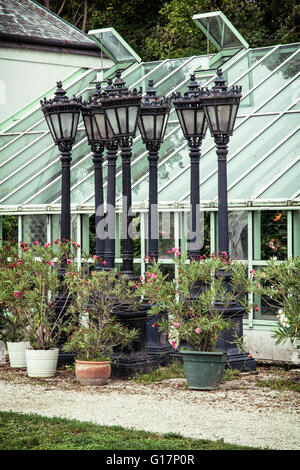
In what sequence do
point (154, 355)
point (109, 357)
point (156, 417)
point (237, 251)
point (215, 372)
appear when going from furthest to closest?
point (237, 251) < point (154, 355) < point (109, 357) < point (215, 372) < point (156, 417)

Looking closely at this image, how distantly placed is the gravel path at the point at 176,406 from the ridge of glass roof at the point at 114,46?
31.2 feet

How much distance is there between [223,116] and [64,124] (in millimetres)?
2357

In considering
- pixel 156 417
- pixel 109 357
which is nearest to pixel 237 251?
pixel 109 357

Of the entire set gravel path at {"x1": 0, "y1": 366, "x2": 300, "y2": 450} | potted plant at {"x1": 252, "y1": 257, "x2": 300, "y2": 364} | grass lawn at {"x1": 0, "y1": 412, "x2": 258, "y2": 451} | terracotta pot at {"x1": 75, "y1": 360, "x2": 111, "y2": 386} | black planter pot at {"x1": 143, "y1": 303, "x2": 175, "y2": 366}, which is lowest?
gravel path at {"x1": 0, "y1": 366, "x2": 300, "y2": 450}

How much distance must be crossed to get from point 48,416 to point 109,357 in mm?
2579

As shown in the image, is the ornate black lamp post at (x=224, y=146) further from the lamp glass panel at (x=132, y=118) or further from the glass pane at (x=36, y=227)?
the glass pane at (x=36, y=227)

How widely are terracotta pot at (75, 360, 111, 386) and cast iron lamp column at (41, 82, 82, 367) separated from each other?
1250mm

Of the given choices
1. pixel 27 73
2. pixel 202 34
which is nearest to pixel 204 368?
pixel 27 73

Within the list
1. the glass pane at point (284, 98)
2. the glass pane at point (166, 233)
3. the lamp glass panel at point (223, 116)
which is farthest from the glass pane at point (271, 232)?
the lamp glass panel at point (223, 116)

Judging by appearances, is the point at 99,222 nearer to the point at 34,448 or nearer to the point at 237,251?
the point at 237,251

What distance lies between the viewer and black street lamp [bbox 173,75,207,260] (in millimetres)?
11977

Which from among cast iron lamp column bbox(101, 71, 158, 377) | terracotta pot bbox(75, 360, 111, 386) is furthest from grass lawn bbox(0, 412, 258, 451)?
cast iron lamp column bbox(101, 71, 158, 377)

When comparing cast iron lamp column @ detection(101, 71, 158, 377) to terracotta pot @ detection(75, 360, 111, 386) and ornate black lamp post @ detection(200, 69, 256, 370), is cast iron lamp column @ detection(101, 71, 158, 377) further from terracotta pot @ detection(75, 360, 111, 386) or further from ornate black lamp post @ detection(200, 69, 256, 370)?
ornate black lamp post @ detection(200, 69, 256, 370)
